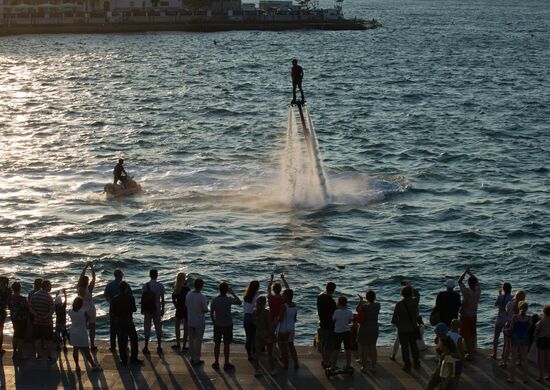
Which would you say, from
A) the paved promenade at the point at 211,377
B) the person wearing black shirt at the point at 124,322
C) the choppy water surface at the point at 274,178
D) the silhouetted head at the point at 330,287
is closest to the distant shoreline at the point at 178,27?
the choppy water surface at the point at 274,178

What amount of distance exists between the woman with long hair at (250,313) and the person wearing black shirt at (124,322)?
200cm

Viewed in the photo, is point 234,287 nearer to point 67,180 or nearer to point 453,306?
point 453,306

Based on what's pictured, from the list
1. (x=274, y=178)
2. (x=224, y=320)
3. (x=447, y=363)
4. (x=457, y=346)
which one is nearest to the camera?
(x=447, y=363)

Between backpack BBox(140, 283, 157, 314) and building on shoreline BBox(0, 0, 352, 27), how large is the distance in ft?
478

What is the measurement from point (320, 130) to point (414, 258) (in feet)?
120

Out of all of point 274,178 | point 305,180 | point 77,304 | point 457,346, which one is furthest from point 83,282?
point 274,178

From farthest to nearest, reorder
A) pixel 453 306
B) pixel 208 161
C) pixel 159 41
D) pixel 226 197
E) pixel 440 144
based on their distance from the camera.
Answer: pixel 159 41
pixel 440 144
pixel 208 161
pixel 226 197
pixel 453 306

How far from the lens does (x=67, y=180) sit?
4984cm

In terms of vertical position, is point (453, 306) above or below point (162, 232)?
above

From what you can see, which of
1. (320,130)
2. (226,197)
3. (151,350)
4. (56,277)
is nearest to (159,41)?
(320,130)

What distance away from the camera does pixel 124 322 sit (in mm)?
19594

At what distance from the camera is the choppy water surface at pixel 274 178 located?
120ft

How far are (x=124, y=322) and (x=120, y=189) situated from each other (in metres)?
25.7

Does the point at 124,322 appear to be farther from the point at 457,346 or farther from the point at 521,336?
the point at 521,336
